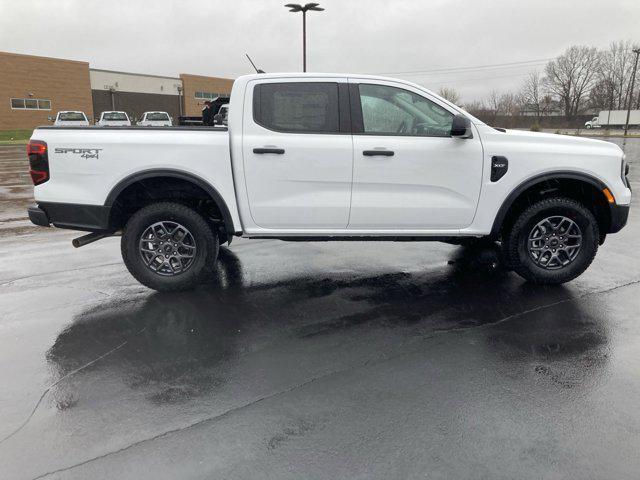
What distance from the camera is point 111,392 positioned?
3.37 meters

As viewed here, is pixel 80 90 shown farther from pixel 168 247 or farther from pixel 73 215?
pixel 168 247

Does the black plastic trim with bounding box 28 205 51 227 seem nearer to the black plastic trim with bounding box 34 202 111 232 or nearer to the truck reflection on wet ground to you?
the black plastic trim with bounding box 34 202 111 232

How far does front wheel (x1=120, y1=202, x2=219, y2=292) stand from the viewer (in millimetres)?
5031

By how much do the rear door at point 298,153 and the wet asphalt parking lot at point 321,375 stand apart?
0.85m

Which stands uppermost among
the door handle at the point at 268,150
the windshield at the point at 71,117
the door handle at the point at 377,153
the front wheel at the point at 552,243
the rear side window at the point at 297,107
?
the windshield at the point at 71,117

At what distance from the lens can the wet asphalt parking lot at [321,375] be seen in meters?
2.71

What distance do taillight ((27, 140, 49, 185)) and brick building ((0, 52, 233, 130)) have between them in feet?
150

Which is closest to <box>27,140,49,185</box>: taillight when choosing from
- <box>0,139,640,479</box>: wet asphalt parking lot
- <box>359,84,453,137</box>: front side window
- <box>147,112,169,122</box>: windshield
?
<box>0,139,640,479</box>: wet asphalt parking lot

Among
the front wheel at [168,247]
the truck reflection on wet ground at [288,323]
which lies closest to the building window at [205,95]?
the truck reflection on wet ground at [288,323]

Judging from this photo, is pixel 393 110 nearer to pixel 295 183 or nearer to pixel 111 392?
pixel 295 183

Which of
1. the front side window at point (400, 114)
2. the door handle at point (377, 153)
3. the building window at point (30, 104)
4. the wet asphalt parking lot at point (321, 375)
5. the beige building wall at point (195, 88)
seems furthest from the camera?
the beige building wall at point (195, 88)

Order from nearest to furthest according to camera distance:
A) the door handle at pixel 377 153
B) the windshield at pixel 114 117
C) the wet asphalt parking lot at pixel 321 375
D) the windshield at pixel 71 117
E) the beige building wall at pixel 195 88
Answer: the wet asphalt parking lot at pixel 321 375 → the door handle at pixel 377 153 → the windshield at pixel 71 117 → the windshield at pixel 114 117 → the beige building wall at pixel 195 88

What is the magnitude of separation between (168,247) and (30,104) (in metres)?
51.4

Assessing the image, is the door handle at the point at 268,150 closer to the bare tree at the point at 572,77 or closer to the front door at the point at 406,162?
the front door at the point at 406,162
